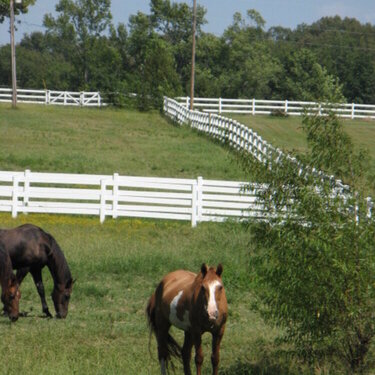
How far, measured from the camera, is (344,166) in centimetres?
980

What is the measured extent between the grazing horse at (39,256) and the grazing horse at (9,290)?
3.01 ft

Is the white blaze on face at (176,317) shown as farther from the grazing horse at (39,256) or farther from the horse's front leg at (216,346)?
the grazing horse at (39,256)

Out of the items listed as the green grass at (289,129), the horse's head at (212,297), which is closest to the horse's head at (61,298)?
the horse's head at (212,297)

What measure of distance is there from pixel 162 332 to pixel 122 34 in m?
86.8

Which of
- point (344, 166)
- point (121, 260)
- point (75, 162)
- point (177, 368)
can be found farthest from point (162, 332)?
point (75, 162)

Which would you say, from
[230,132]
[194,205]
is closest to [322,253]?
[194,205]

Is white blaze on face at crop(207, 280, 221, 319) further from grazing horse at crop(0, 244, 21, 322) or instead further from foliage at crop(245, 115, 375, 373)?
grazing horse at crop(0, 244, 21, 322)

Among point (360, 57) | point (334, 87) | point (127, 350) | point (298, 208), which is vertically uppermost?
point (360, 57)

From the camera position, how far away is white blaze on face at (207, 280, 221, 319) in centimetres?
765

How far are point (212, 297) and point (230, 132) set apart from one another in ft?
86.9

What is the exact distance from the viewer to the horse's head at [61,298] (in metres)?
12.4

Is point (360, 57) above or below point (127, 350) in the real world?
above

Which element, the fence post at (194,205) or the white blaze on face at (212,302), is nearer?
the white blaze on face at (212,302)

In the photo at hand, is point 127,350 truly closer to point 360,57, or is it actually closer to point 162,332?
point 162,332
